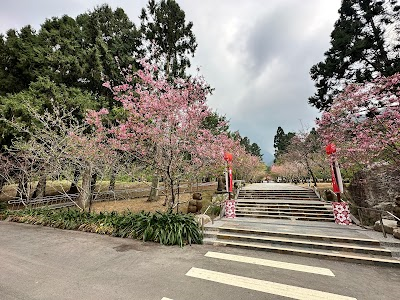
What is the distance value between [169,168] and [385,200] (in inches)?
376

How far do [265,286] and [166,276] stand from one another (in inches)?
87.7

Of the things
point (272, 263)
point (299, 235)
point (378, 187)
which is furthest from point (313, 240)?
point (378, 187)

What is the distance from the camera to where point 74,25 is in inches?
590

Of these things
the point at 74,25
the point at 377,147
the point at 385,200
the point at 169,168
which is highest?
the point at 74,25

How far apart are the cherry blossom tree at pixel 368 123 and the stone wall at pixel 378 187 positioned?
21.9 inches

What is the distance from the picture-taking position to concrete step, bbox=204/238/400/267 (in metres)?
4.74

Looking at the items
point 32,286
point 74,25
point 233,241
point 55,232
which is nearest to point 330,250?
point 233,241

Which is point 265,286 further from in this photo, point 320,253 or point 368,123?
point 368,123

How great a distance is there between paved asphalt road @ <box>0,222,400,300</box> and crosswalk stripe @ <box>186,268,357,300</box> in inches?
0.8

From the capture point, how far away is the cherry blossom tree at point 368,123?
6387mm

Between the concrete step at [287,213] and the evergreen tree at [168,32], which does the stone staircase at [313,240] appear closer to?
the concrete step at [287,213]

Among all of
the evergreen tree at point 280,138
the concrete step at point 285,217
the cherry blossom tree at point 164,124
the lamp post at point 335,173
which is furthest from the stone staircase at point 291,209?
the evergreen tree at point 280,138

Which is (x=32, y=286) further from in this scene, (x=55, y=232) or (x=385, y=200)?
(x=385, y=200)

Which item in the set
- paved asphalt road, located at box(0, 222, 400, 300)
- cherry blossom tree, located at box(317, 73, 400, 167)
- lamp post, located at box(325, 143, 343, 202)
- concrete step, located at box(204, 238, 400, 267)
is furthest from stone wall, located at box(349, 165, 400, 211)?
paved asphalt road, located at box(0, 222, 400, 300)
